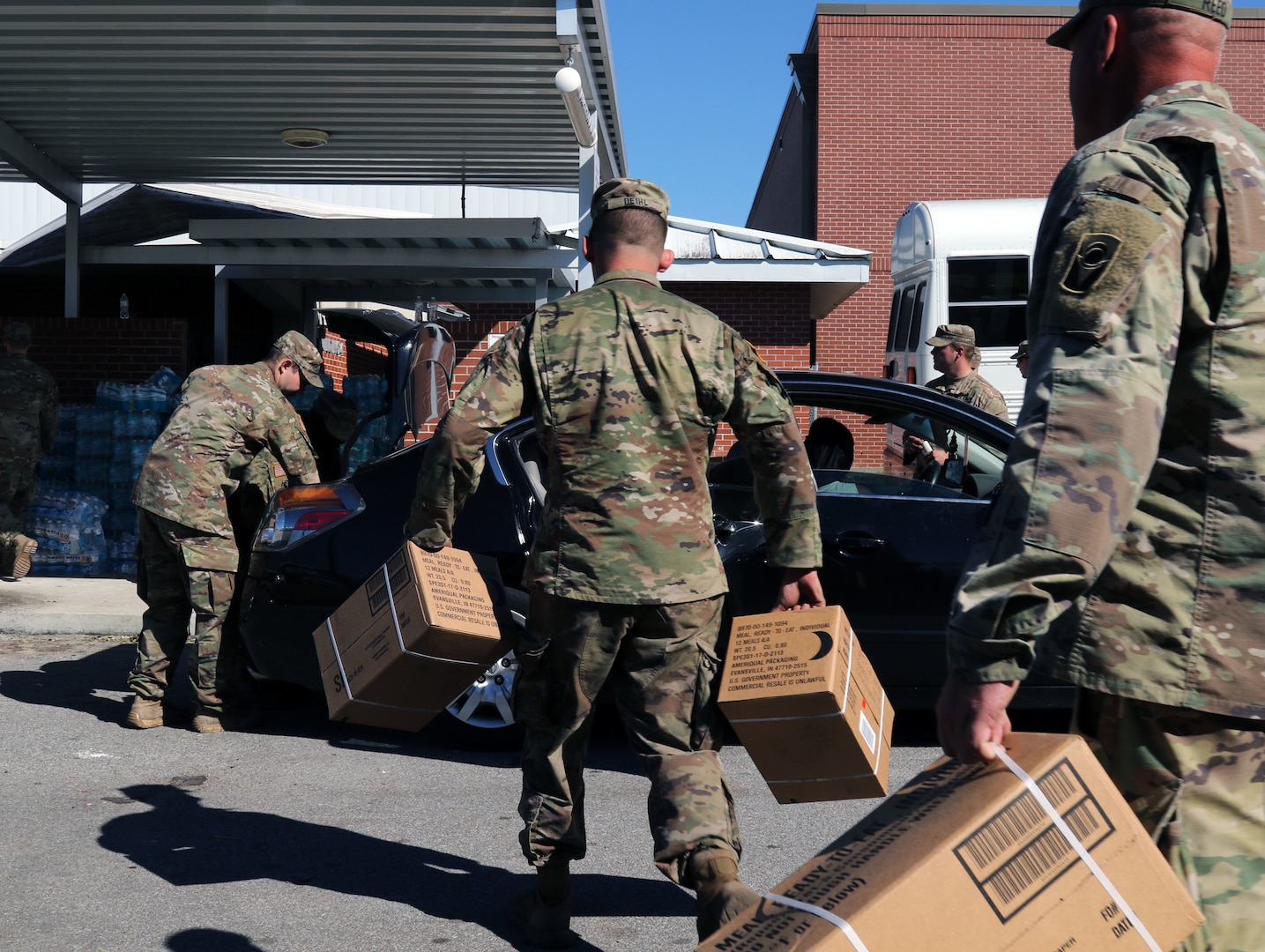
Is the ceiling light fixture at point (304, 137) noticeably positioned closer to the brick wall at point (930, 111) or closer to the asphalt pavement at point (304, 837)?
the asphalt pavement at point (304, 837)

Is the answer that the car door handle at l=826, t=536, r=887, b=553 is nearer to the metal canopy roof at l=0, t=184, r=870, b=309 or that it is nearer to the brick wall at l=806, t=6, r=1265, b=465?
the metal canopy roof at l=0, t=184, r=870, b=309

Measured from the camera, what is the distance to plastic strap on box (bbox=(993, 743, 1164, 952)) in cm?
171

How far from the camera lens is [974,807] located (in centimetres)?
172

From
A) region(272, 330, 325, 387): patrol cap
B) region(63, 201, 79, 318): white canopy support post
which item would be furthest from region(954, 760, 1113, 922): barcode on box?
region(63, 201, 79, 318): white canopy support post

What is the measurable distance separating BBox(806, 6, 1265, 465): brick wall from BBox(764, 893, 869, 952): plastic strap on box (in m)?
21.7

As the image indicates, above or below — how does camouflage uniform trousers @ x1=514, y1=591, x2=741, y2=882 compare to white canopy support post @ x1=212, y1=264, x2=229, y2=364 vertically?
below

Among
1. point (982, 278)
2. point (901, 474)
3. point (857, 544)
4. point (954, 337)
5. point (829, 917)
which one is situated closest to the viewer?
point (829, 917)

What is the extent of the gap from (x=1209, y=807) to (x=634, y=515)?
5.41 ft

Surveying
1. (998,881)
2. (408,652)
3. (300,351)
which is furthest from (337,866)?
(998,881)

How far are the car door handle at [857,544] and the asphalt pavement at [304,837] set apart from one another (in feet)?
3.05

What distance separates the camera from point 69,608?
8633 mm

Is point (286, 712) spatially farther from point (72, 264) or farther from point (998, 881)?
point (72, 264)

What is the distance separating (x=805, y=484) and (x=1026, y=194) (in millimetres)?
21302

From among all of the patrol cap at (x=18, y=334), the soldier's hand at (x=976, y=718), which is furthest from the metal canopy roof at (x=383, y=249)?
the soldier's hand at (x=976, y=718)
